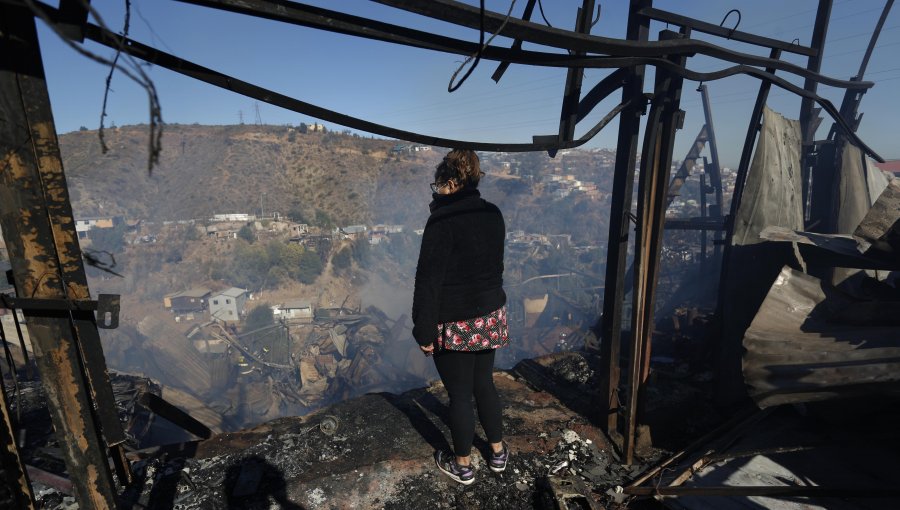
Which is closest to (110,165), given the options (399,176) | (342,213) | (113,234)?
(113,234)

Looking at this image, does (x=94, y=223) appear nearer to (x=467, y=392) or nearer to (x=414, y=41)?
(x=467, y=392)

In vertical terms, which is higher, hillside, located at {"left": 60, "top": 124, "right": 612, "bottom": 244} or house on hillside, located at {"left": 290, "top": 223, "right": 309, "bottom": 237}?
hillside, located at {"left": 60, "top": 124, "right": 612, "bottom": 244}

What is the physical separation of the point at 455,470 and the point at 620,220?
2095 millimetres

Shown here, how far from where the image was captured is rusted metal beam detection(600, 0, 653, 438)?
9.60 ft

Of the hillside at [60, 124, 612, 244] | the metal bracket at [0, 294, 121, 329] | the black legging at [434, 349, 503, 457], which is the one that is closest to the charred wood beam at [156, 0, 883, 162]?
the metal bracket at [0, 294, 121, 329]

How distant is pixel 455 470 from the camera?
9.03ft

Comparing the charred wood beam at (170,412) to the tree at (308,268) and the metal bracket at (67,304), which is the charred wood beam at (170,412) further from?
the tree at (308,268)

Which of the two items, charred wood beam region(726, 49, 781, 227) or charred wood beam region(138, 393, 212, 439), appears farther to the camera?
charred wood beam region(726, 49, 781, 227)

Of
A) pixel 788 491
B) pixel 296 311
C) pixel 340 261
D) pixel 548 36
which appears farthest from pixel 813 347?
pixel 340 261

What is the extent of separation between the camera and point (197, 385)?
67.4 ft

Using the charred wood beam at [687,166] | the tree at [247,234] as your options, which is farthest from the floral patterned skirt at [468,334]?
the tree at [247,234]

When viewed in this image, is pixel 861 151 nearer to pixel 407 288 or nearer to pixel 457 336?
pixel 457 336

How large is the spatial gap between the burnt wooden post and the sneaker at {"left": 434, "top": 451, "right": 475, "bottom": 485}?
1.79 meters

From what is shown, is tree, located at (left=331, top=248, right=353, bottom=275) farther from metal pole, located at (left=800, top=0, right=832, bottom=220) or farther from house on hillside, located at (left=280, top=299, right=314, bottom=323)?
metal pole, located at (left=800, top=0, right=832, bottom=220)
